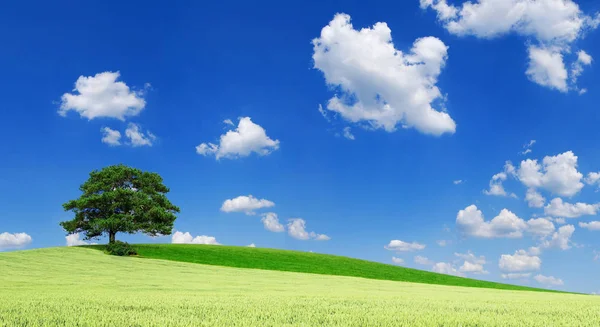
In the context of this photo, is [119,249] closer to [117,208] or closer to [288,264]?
[117,208]

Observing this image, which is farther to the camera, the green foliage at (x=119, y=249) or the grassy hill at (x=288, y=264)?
the grassy hill at (x=288, y=264)

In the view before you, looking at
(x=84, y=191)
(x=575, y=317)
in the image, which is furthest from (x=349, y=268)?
(x=575, y=317)

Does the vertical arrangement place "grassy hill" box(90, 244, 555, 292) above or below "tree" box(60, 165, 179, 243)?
below

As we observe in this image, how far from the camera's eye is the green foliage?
163 feet

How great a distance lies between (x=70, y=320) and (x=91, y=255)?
4438cm

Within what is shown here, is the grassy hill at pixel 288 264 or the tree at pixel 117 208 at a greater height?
the tree at pixel 117 208

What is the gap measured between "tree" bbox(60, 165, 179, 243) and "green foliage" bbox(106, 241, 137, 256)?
1716 millimetres

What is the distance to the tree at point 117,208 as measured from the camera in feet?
172

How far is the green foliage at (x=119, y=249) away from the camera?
49.7 meters

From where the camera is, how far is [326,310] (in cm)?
768

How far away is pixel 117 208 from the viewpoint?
5428 centimetres

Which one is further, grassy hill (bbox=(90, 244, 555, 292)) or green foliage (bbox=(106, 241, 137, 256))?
grassy hill (bbox=(90, 244, 555, 292))

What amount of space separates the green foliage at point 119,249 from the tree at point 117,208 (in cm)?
172

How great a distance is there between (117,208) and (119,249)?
631 cm
